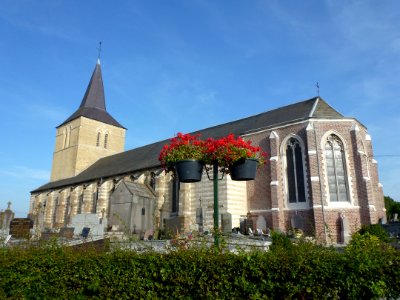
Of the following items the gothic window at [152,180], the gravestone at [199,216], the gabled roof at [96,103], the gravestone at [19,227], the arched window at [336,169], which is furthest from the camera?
the gabled roof at [96,103]

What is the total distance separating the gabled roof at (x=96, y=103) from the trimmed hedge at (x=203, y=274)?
35464 millimetres

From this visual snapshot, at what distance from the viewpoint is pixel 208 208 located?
20094 mm

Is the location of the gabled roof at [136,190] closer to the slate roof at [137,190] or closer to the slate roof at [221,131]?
the slate roof at [137,190]

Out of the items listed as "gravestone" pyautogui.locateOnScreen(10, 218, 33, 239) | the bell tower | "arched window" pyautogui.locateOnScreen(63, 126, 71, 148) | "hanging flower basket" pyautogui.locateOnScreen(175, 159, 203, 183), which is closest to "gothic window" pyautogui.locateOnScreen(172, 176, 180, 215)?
"gravestone" pyautogui.locateOnScreen(10, 218, 33, 239)

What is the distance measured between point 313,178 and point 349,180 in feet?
6.89

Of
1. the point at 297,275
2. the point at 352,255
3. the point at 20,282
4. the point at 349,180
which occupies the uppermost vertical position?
the point at 349,180

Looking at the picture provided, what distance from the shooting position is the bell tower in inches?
1484

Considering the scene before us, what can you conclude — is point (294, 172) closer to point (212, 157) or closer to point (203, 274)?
point (212, 157)

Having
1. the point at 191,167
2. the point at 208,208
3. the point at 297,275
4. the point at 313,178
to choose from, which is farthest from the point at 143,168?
the point at 297,275

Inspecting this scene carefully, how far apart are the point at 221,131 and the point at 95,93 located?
2180 cm

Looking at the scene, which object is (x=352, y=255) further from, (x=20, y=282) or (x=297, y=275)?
(x=20, y=282)

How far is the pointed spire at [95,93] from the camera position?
132ft

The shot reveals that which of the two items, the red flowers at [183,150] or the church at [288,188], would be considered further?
the church at [288,188]

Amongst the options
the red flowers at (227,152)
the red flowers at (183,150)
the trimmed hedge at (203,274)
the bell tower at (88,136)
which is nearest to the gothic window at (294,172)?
the red flowers at (227,152)
